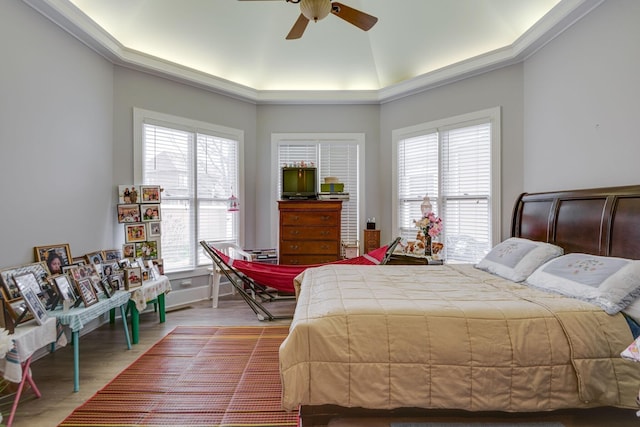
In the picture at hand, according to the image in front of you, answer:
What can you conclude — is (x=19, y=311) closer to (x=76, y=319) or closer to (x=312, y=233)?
(x=76, y=319)

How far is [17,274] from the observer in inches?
84.4

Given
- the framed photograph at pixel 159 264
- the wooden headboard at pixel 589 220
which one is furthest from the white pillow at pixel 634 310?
the framed photograph at pixel 159 264

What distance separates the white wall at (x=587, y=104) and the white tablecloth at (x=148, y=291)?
4.08 m

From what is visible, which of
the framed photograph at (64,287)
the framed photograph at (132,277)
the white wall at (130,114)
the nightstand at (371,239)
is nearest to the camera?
the framed photograph at (64,287)

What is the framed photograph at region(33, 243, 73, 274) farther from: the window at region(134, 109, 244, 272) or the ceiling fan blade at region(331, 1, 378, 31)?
the ceiling fan blade at region(331, 1, 378, 31)

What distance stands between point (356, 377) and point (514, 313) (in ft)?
2.98

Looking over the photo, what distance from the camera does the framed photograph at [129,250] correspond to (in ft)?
11.3

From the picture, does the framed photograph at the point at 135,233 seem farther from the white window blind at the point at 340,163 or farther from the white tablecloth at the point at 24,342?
the white window blind at the point at 340,163

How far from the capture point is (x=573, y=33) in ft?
9.03

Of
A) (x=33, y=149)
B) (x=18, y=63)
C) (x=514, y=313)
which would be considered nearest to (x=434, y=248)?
(x=514, y=313)

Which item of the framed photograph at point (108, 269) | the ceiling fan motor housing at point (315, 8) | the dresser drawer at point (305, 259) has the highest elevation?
the ceiling fan motor housing at point (315, 8)

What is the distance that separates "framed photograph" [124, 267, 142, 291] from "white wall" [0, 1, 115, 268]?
62cm

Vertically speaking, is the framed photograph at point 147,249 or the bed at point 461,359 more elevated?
the framed photograph at point 147,249

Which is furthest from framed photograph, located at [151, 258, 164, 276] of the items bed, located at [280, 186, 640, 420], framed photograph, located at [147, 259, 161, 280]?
bed, located at [280, 186, 640, 420]
